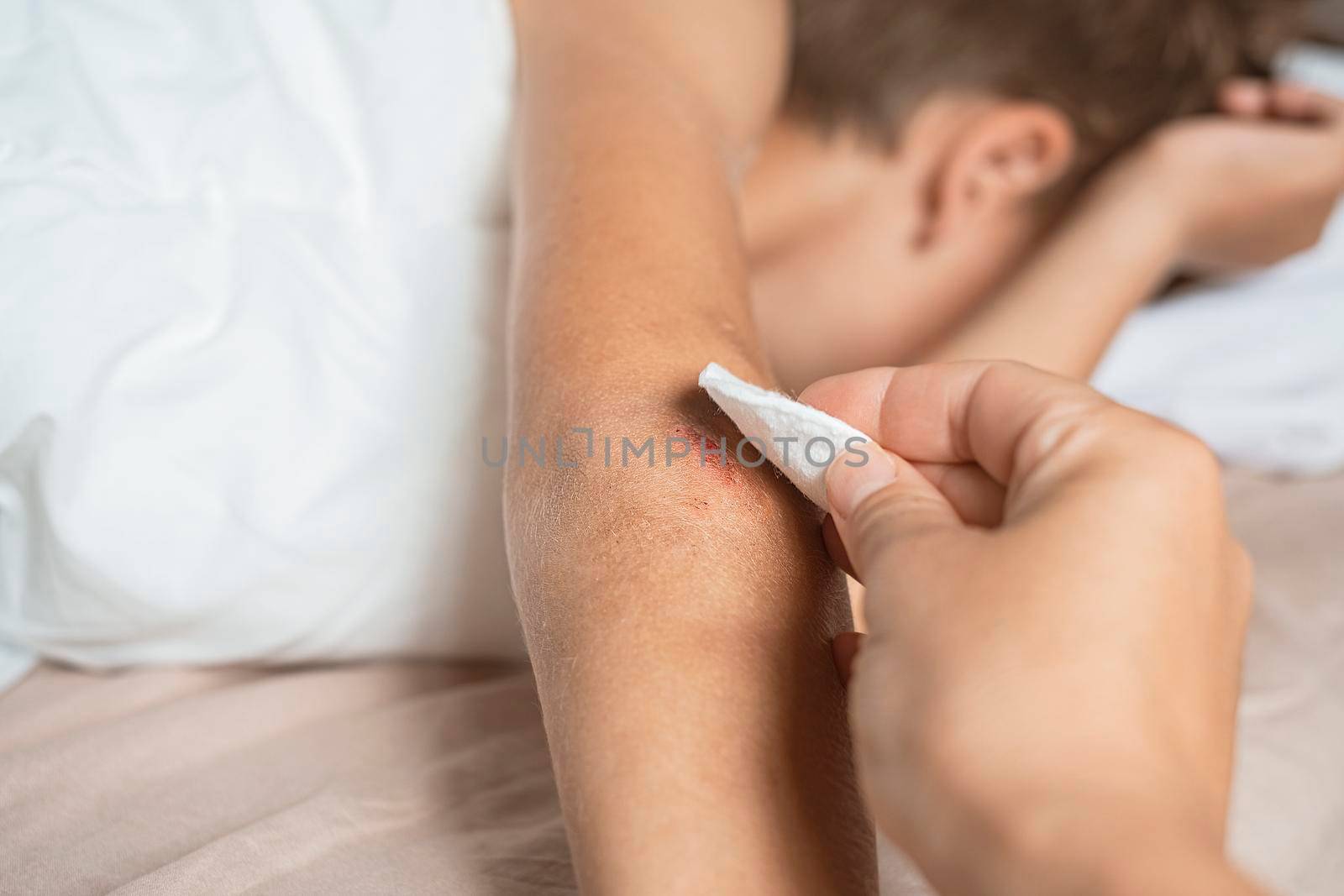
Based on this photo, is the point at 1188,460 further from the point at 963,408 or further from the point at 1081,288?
the point at 1081,288

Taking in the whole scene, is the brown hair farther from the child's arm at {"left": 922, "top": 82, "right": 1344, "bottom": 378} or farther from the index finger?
the index finger

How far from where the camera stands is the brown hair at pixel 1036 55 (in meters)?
1.35

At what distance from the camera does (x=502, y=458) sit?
0.90 meters

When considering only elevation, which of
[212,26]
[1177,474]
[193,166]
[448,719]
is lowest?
[448,719]

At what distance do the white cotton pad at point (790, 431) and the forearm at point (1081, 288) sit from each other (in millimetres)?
628

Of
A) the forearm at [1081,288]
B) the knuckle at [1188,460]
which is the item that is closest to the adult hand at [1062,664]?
the knuckle at [1188,460]

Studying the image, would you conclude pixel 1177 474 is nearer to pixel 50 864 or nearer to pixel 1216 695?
pixel 1216 695

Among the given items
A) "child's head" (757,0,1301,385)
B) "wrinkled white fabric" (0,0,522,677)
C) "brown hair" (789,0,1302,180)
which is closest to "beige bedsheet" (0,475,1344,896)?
"wrinkled white fabric" (0,0,522,677)

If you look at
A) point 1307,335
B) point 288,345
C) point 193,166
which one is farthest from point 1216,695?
point 1307,335

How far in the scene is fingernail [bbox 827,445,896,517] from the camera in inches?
20.5

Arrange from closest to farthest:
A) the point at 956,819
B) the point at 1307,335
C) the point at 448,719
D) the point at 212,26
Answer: the point at 956,819, the point at 448,719, the point at 212,26, the point at 1307,335

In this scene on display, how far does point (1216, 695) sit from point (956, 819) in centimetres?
13

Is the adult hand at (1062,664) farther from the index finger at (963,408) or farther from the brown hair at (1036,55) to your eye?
the brown hair at (1036,55)

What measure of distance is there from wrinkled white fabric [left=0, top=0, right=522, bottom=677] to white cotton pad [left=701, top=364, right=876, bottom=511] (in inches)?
14.3
